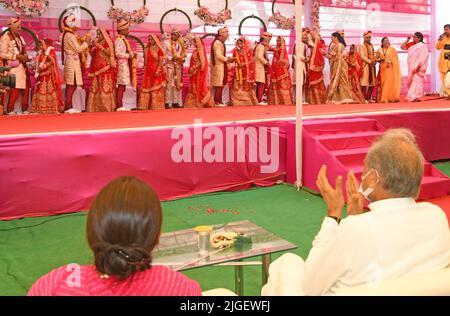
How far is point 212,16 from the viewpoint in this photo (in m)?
8.12

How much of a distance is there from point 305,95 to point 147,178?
4923 mm

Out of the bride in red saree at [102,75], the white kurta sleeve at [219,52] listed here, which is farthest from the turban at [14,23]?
the white kurta sleeve at [219,52]

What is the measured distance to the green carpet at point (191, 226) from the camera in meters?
2.55

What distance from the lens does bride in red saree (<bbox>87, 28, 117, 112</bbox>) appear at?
6.49 metres

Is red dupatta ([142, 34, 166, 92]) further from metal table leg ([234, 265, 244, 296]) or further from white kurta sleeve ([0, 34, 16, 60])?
metal table leg ([234, 265, 244, 296])

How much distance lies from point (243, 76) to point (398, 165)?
20.5 ft

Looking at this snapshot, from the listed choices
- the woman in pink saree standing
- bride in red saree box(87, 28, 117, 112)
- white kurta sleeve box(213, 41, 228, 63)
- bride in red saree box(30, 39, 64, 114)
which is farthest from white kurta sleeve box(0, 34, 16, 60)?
the woman in pink saree standing

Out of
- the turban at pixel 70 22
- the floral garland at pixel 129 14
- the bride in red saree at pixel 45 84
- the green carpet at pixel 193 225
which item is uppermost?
the floral garland at pixel 129 14

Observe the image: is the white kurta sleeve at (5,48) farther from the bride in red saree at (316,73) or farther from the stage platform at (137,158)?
the bride in red saree at (316,73)

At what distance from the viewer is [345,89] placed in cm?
812

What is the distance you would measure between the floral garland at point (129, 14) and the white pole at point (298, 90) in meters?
3.79

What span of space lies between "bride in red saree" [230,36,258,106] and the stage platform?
274 cm

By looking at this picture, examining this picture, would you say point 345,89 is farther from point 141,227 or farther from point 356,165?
point 141,227

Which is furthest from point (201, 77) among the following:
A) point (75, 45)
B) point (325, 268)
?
point (325, 268)
